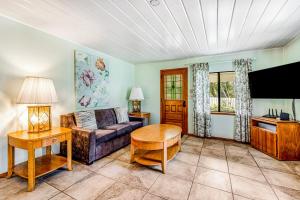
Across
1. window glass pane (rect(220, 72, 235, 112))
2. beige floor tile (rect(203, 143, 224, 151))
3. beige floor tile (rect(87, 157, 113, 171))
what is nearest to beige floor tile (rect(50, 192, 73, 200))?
beige floor tile (rect(87, 157, 113, 171))

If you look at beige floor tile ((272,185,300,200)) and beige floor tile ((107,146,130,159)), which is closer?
beige floor tile ((272,185,300,200))

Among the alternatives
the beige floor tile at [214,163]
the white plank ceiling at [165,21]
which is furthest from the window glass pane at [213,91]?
the beige floor tile at [214,163]

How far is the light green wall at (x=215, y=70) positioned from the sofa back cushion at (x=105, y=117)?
154 centimetres

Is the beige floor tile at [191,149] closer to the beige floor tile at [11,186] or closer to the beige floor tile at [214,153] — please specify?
the beige floor tile at [214,153]

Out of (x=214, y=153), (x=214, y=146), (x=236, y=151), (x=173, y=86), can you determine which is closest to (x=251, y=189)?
(x=214, y=153)

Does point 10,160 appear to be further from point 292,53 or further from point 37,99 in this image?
point 292,53

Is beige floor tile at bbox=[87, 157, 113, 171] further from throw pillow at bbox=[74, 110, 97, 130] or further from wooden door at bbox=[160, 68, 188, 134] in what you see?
wooden door at bbox=[160, 68, 188, 134]

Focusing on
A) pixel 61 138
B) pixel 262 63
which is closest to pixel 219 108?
pixel 262 63

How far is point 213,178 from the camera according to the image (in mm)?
2086

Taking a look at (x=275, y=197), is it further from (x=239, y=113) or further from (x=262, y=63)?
(x=262, y=63)

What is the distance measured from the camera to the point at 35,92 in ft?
6.79

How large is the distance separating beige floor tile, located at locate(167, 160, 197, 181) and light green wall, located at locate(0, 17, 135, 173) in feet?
7.57

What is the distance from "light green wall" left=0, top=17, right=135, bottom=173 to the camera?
83.4 inches

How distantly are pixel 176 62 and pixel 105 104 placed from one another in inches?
98.4
